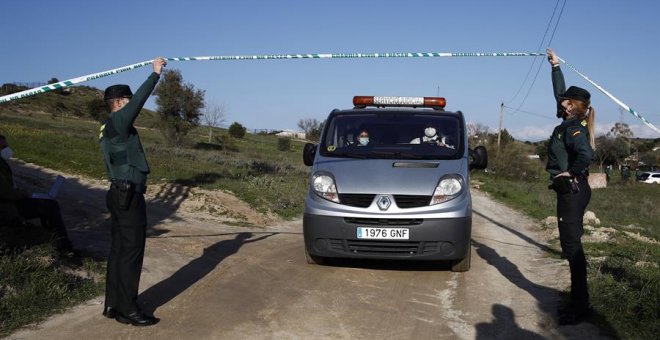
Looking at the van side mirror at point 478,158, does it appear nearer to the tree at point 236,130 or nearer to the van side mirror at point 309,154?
the van side mirror at point 309,154

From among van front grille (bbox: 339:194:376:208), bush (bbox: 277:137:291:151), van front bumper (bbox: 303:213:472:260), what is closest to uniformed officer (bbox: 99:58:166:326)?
van front bumper (bbox: 303:213:472:260)

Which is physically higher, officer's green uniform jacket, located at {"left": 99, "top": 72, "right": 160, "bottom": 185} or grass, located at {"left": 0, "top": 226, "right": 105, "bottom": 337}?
officer's green uniform jacket, located at {"left": 99, "top": 72, "right": 160, "bottom": 185}

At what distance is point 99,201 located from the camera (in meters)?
10.6

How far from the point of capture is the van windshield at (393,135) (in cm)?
719

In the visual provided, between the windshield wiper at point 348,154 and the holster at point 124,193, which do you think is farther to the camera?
the windshield wiper at point 348,154

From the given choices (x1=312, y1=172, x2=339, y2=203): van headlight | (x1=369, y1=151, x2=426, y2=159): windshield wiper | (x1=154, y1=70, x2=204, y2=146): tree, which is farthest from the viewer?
(x1=154, y1=70, x2=204, y2=146): tree

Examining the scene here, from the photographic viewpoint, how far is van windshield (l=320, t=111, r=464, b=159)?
7188mm

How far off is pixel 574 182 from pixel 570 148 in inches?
11.5

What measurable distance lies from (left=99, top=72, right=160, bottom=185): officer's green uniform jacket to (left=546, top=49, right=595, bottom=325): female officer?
3.43m

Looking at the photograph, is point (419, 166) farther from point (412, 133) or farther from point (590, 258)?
point (590, 258)

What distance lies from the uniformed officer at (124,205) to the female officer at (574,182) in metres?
3.43

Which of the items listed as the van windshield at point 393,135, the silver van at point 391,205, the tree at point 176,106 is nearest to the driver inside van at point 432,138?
the van windshield at point 393,135

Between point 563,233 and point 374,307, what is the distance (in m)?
1.78

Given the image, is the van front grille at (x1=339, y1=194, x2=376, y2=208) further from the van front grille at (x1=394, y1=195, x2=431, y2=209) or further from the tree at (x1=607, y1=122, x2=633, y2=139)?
the tree at (x1=607, y1=122, x2=633, y2=139)
